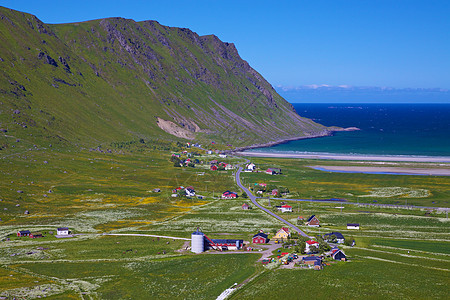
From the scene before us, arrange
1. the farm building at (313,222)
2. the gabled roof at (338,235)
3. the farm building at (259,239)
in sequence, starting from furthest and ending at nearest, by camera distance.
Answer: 1. the farm building at (313,222)
2. the gabled roof at (338,235)
3. the farm building at (259,239)

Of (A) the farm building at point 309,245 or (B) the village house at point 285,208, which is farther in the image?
(B) the village house at point 285,208

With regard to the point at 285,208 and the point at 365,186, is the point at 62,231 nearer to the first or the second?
the point at 285,208

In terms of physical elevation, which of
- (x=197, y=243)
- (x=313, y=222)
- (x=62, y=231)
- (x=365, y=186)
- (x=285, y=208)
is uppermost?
(x=365, y=186)

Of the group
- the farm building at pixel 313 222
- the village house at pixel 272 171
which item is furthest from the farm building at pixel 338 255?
the village house at pixel 272 171

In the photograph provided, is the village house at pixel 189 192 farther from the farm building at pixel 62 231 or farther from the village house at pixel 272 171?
the village house at pixel 272 171

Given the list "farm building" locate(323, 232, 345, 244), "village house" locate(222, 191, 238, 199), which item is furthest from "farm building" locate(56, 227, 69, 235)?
"village house" locate(222, 191, 238, 199)

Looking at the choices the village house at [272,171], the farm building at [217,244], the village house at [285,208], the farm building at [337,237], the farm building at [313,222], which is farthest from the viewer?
the village house at [272,171]

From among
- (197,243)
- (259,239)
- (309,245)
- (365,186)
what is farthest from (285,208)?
(365,186)

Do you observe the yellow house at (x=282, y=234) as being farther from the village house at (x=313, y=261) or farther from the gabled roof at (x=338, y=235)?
the village house at (x=313, y=261)

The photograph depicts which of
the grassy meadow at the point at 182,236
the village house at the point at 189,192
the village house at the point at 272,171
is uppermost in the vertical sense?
the village house at the point at 272,171

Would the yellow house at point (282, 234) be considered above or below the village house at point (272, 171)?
below

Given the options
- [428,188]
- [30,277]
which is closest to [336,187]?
[428,188]

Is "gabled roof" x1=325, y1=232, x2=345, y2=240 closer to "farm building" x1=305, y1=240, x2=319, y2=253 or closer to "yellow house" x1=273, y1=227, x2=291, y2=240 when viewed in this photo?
"yellow house" x1=273, y1=227, x2=291, y2=240
